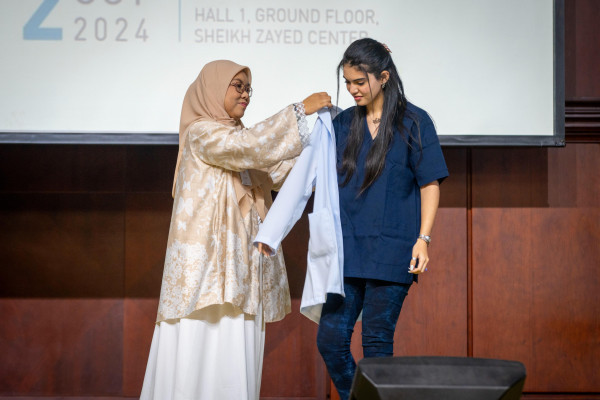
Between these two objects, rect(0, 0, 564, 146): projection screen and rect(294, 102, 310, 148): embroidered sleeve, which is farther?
rect(0, 0, 564, 146): projection screen

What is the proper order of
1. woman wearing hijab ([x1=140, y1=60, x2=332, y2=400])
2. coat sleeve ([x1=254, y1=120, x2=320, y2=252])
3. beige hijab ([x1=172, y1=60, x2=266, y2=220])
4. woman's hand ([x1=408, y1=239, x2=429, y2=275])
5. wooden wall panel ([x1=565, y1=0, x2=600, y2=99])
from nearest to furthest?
woman's hand ([x1=408, y1=239, x2=429, y2=275]) → coat sleeve ([x1=254, y1=120, x2=320, y2=252]) → woman wearing hijab ([x1=140, y1=60, x2=332, y2=400]) → beige hijab ([x1=172, y1=60, x2=266, y2=220]) → wooden wall panel ([x1=565, y1=0, x2=600, y2=99])

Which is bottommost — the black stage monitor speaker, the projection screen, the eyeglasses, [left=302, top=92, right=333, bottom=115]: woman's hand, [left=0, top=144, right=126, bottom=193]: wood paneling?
the black stage monitor speaker

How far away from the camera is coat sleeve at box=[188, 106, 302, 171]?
7.00 ft

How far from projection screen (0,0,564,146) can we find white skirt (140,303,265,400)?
1.00 metres

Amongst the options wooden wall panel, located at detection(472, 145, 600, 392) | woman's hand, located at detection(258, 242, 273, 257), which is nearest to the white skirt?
woman's hand, located at detection(258, 242, 273, 257)

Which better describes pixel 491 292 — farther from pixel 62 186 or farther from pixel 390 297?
pixel 62 186

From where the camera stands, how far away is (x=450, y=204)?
3.12 m

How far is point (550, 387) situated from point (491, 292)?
525 millimetres

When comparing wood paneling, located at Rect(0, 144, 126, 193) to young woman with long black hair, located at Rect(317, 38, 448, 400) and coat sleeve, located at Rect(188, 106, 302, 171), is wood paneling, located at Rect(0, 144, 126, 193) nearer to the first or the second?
coat sleeve, located at Rect(188, 106, 302, 171)

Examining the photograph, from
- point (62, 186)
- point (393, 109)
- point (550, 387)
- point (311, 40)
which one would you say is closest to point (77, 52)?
point (62, 186)

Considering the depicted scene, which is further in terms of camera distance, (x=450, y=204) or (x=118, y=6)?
(x=450, y=204)

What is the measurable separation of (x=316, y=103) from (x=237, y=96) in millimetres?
314

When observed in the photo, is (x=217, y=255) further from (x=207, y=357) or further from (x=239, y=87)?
(x=239, y=87)

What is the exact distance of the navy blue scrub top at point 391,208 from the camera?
1968 millimetres
